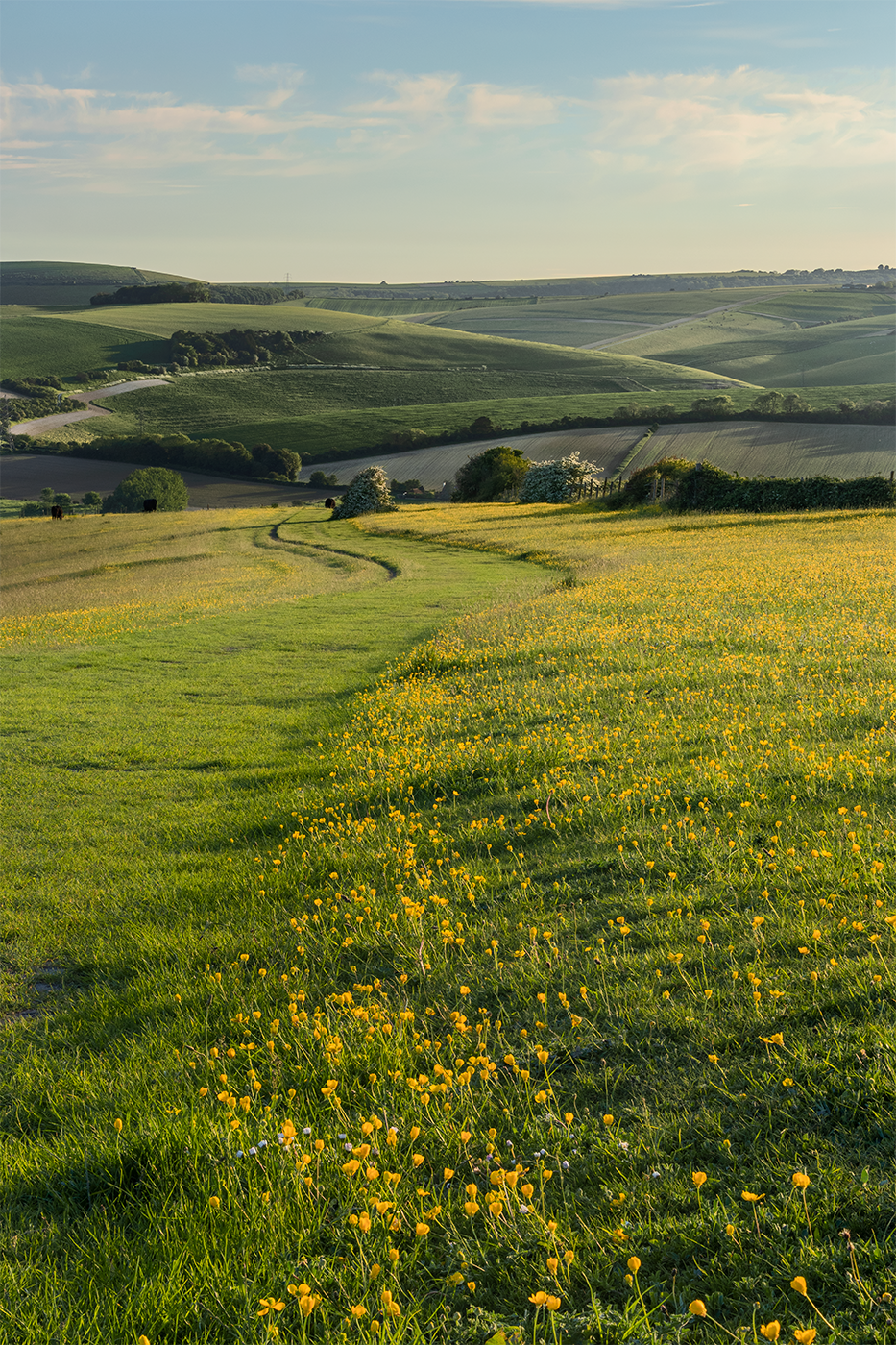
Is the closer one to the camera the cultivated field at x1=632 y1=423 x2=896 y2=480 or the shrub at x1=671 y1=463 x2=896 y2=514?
the shrub at x1=671 y1=463 x2=896 y2=514

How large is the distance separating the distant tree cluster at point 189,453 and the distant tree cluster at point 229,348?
5943 cm

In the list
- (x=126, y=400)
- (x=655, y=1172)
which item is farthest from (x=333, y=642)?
(x=126, y=400)

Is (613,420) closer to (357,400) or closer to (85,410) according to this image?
(357,400)

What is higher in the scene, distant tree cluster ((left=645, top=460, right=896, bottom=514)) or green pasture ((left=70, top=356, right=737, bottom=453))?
green pasture ((left=70, top=356, right=737, bottom=453))

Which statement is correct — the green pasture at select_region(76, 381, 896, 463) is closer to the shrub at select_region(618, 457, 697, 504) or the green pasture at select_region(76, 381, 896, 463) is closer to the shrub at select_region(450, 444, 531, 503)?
the shrub at select_region(450, 444, 531, 503)

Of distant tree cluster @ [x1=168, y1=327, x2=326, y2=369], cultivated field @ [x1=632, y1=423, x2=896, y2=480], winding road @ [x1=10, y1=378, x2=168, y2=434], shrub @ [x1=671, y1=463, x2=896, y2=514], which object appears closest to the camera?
shrub @ [x1=671, y1=463, x2=896, y2=514]

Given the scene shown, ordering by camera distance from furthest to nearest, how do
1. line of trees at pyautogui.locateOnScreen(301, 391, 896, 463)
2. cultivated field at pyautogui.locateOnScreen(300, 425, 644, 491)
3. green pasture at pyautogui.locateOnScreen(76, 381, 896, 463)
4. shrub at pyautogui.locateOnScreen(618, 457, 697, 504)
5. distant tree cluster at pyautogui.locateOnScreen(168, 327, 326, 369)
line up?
distant tree cluster at pyautogui.locateOnScreen(168, 327, 326, 369) → green pasture at pyautogui.locateOnScreen(76, 381, 896, 463) → line of trees at pyautogui.locateOnScreen(301, 391, 896, 463) → cultivated field at pyautogui.locateOnScreen(300, 425, 644, 491) → shrub at pyautogui.locateOnScreen(618, 457, 697, 504)

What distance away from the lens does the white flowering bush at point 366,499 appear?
3002 inches

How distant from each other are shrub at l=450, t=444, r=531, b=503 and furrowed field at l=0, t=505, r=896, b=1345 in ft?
243

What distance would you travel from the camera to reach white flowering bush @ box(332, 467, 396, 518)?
7625cm

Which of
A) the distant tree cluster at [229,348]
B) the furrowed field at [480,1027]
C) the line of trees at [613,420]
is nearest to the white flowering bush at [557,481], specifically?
the line of trees at [613,420]

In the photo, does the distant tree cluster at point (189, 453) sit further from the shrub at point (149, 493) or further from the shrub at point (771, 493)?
the shrub at point (771, 493)

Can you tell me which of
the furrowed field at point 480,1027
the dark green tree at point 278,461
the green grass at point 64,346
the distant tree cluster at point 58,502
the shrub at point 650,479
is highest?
the green grass at point 64,346

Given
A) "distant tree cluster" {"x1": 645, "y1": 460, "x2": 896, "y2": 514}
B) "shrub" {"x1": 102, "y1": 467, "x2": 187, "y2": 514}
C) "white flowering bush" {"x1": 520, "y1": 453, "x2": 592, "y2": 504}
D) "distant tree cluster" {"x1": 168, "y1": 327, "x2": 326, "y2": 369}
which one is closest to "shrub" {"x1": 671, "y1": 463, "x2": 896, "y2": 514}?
"distant tree cluster" {"x1": 645, "y1": 460, "x2": 896, "y2": 514}
